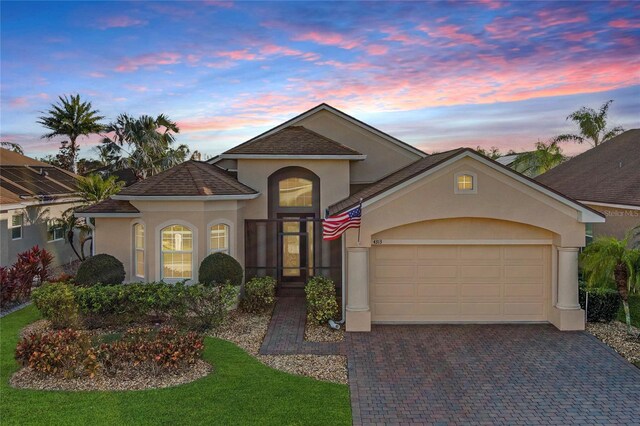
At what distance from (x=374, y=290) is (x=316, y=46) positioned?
8764 mm

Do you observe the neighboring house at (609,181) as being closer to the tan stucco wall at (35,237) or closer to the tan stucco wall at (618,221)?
the tan stucco wall at (618,221)

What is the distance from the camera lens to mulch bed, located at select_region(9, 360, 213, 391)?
27.9ft

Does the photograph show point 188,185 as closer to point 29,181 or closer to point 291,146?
point 291,146

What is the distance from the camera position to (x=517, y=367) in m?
9.62

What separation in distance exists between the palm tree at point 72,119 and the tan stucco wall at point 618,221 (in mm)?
35303

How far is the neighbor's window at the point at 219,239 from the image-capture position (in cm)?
1434

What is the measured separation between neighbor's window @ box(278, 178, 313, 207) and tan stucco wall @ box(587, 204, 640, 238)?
459 inches

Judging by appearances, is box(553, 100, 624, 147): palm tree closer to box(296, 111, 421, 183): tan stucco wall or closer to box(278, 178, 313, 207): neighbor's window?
box(296, 111, 421, 183): tan stucco wall

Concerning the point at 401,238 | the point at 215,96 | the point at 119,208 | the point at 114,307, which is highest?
the point at 215,96

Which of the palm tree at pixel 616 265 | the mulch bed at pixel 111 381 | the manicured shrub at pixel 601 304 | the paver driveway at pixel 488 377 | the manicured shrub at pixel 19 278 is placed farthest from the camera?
the manicured shrub at pixel 19 278

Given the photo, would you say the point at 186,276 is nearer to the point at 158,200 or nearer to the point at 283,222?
the point at 158,200

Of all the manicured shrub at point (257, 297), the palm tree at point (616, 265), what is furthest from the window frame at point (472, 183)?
the manicured shrub at point (257, 297)

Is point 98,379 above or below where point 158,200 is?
below

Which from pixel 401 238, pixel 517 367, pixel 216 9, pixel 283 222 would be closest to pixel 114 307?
pixel 283 222
